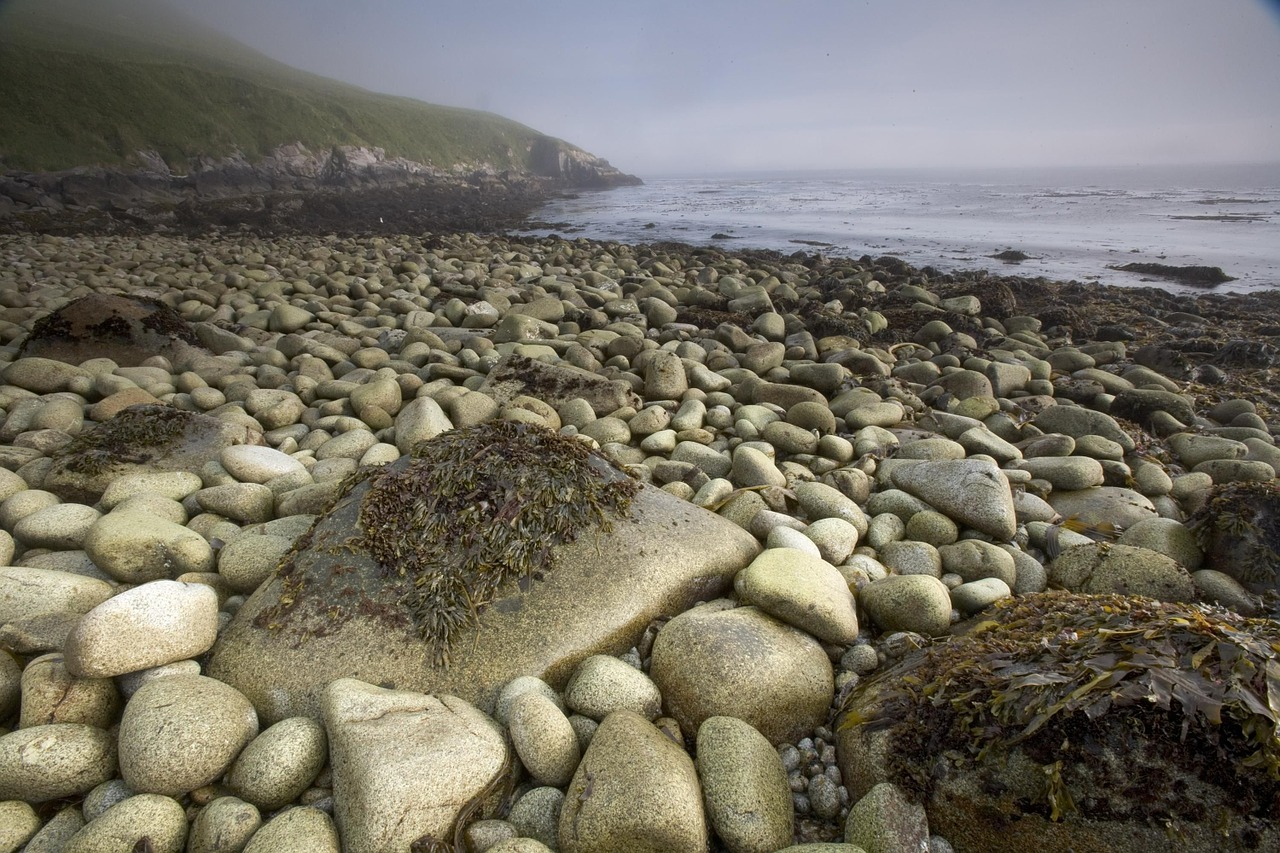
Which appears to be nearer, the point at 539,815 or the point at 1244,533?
the point at 539,815

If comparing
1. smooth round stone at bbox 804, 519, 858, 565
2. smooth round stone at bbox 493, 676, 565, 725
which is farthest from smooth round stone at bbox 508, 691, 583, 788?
smooth round stone at bbox 804, 519, 858, 565

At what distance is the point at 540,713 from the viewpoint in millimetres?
2482

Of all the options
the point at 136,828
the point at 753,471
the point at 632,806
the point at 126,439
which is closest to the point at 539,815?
the point at 632,806

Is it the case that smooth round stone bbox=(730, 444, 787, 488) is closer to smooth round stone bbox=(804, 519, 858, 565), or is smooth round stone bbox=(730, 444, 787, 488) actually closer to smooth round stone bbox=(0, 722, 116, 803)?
smooth round stone bbox=(804, 519, 858, 565)

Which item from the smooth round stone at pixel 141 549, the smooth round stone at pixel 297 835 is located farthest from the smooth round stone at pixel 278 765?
the smooth round stone at pixel 141 549

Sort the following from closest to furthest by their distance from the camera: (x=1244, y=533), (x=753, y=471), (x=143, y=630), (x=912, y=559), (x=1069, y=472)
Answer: (x=143, y=630), (x=1244, y=533), (x=912, y=559), (x=753, y=471), (x=1069, y=472)

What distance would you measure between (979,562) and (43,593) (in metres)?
5.06

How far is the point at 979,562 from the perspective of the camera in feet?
12.1

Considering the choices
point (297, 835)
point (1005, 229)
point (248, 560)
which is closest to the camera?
point (297, 835)

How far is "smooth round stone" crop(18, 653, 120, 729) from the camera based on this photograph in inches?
93.4

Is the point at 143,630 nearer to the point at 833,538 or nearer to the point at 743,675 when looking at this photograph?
the point at 743,675

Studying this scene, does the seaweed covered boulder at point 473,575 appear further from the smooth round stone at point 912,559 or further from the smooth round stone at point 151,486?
the smooth round stone at point 151,486

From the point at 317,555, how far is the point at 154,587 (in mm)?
674

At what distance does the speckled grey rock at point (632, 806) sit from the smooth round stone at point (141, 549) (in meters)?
2.59
